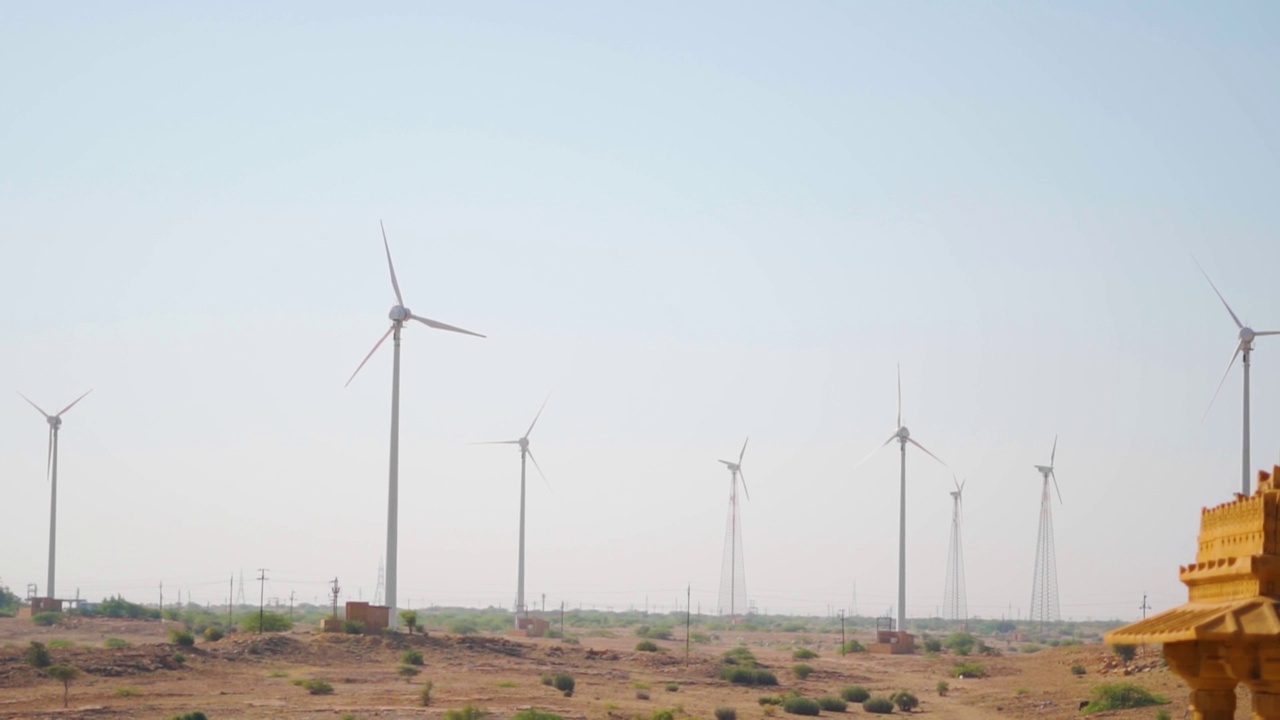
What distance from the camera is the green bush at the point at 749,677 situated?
67750 mm

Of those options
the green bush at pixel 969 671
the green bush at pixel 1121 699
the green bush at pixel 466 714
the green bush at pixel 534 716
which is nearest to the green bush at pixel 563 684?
the green bush at pixel 466 714

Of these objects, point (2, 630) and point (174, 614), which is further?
point (174, 614)

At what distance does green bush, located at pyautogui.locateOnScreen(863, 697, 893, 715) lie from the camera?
5732 centimetres

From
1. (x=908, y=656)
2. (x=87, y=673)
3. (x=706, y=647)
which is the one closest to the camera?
(x=87, y=673)

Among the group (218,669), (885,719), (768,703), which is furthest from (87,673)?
(885,719)

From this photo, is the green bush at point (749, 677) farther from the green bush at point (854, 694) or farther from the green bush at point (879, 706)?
the green bush at point (879, 706)

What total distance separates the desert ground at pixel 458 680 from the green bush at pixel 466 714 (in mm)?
741

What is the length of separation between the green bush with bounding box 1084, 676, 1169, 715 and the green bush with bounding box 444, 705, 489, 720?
71.4 feet

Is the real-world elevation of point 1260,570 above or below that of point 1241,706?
above

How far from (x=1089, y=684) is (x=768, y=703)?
1567cm

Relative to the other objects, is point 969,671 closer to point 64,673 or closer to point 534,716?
point 534,716

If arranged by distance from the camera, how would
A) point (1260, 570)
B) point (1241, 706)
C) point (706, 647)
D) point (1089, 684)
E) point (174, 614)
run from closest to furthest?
1. point (1260, 570)
2. point (1241, 706)
3. point (1089, 684)
4. point (706, 647)
5. point (174, 614)

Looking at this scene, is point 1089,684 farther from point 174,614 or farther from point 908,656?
point 174,614

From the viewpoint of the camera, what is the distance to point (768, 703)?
189 ft
